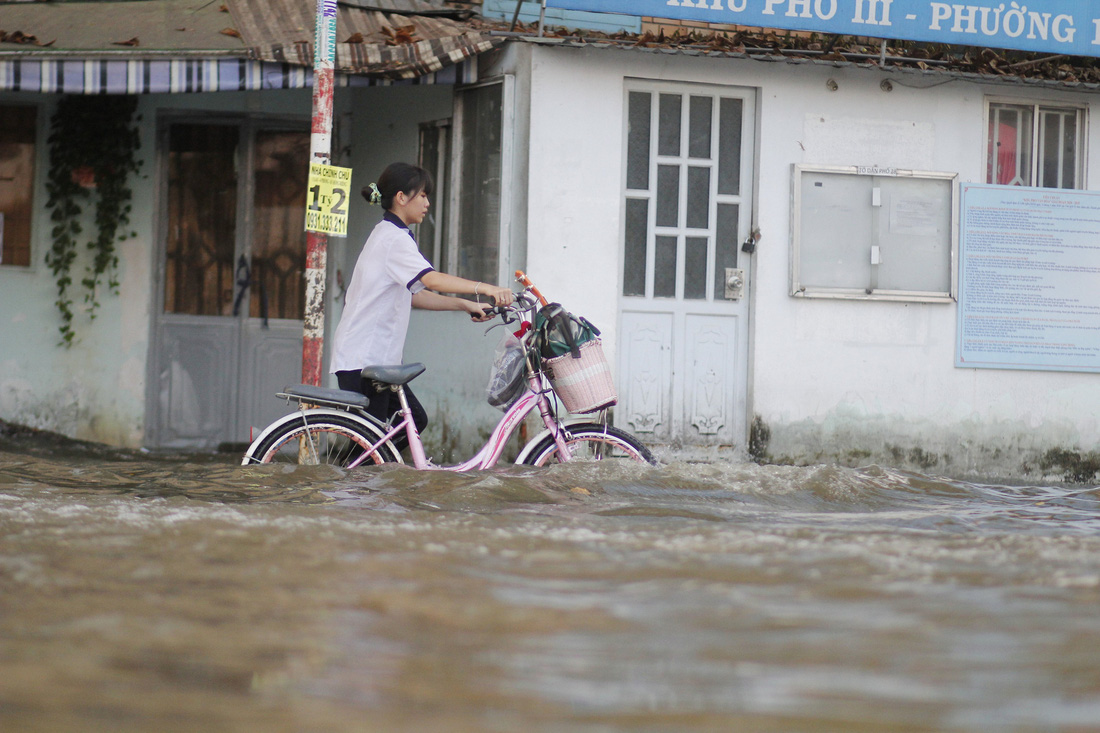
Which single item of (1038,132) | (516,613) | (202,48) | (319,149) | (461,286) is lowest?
(516,613)

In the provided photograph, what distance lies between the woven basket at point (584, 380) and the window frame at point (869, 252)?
3.23 meters

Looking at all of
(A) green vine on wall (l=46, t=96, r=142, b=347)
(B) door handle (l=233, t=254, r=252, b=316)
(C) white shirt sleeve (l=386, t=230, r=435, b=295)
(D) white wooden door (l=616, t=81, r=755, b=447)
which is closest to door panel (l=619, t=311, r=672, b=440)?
(D) white wooden door (l=616, t=81, r=755, b=447)

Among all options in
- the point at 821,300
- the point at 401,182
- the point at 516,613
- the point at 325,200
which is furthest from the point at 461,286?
the point at 821,300

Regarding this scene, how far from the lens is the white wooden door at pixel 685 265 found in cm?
862

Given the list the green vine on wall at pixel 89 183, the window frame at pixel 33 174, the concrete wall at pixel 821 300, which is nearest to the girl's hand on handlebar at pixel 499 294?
the concrete wall at pixel 821 300

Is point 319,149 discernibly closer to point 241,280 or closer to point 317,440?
point 317,440

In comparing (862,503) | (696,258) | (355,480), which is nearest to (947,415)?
(696,258)

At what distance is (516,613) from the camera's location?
333 centimetres

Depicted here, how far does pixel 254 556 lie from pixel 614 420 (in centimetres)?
475

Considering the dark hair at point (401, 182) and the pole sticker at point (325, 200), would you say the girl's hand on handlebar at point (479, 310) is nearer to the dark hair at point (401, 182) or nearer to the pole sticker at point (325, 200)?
the dark hair at point (401, 182)

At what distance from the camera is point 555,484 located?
19.1 feet

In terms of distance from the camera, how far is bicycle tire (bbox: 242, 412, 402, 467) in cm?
569

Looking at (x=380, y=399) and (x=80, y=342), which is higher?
(x=80, y=342)

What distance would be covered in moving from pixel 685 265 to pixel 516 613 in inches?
223
